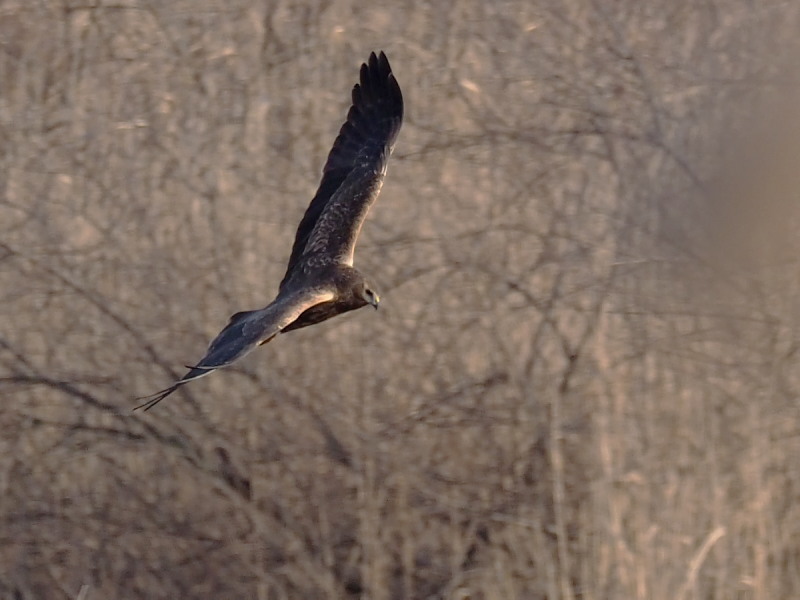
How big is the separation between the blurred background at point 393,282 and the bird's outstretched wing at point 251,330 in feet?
5.30

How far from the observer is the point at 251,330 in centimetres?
450

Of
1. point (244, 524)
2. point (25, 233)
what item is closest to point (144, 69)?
point (25, 233)

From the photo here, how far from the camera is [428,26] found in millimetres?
7059

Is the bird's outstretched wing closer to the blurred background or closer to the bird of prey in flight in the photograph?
the bird of prey in flight

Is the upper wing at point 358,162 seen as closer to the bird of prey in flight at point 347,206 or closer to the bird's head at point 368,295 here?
the bird of prey in flight at point 347,206

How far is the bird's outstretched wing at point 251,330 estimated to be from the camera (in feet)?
14.0

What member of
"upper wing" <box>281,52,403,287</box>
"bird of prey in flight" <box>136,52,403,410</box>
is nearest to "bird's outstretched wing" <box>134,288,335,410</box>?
"bird of prey in flight" <box>136,52,403,410</box>

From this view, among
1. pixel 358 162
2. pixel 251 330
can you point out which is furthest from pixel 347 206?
pixel 251 330

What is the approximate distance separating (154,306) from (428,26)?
68.3 inches

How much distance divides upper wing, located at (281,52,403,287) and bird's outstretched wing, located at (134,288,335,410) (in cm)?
48

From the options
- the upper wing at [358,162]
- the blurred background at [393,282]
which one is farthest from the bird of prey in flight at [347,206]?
the blurred background at [393,282]

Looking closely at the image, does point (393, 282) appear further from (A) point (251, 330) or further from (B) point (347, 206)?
(A) point (251, 330)

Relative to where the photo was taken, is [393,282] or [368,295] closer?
[368,295]

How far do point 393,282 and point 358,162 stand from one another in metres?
1.16
